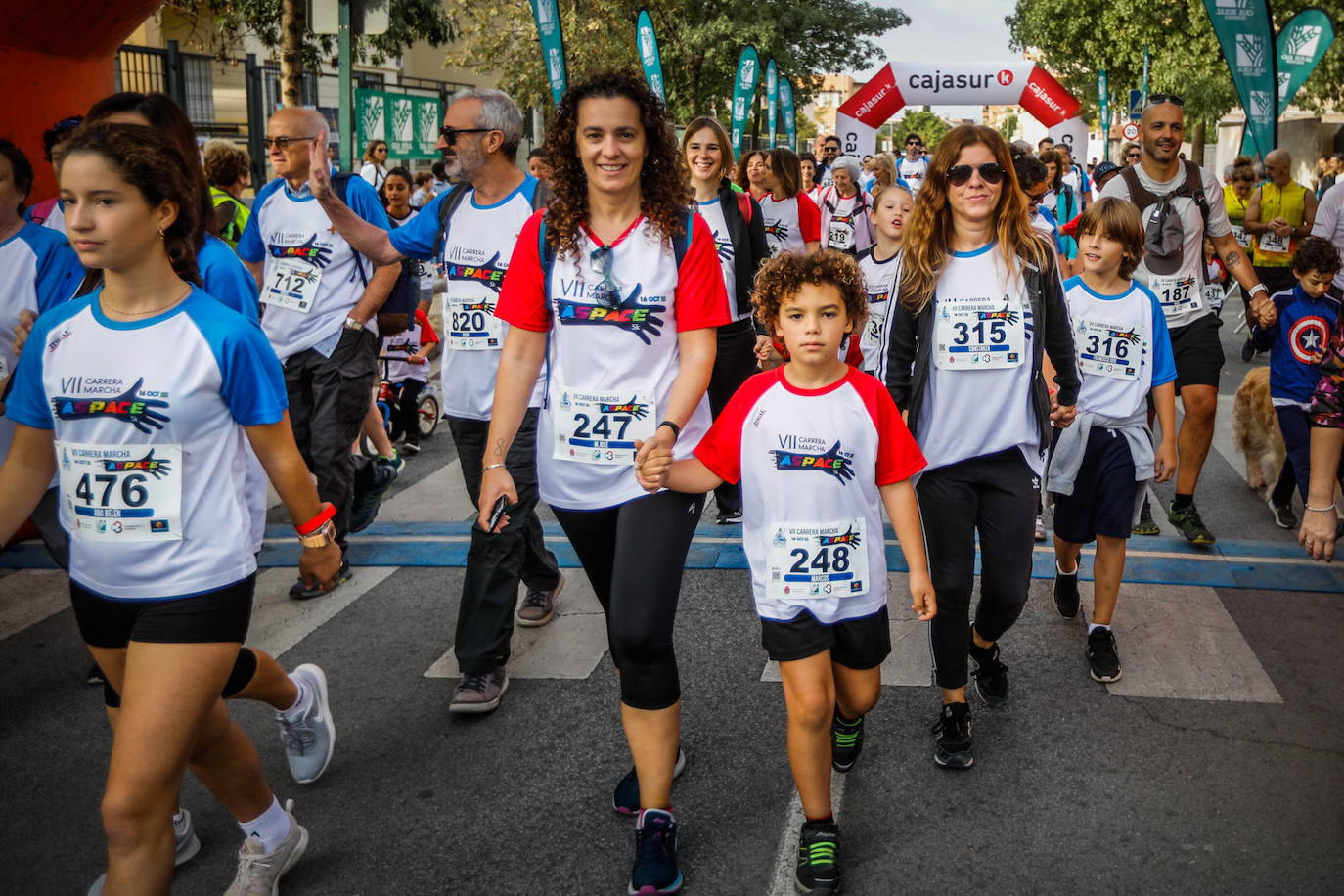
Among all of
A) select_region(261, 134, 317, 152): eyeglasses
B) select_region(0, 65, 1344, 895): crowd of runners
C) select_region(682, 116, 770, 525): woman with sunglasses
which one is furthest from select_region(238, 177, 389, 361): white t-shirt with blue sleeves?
select_region(682, 116, 770, 525): woman with sunglasses

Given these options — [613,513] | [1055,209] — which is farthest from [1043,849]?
[1055,209]

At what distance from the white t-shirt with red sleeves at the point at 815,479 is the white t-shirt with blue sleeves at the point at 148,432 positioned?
1220 millimetres

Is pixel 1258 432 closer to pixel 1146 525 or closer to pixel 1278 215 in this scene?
pixel 1146 525

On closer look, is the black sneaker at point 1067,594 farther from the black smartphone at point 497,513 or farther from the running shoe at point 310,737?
the running shoe at point 310,737

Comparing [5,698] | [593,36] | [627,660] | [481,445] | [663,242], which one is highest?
[593,36]

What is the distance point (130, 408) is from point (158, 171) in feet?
1.85

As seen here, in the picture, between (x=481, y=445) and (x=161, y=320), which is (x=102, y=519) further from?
(x=481, y=445)

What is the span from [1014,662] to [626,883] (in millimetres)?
2168

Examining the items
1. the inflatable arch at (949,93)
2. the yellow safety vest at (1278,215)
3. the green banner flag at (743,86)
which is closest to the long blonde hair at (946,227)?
the yellow safety vest at (1278,215)

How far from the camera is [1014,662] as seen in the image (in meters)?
4.90

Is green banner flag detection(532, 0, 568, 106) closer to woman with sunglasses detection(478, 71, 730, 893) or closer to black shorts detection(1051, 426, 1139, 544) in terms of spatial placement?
black shorts detection(1051, 426, 1139, 544)

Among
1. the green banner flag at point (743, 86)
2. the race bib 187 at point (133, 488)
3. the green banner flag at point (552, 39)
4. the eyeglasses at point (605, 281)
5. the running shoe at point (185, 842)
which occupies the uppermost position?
the green banner flag at point (743, 86)

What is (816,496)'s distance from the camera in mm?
3252

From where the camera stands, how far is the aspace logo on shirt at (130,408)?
2.78 metres
